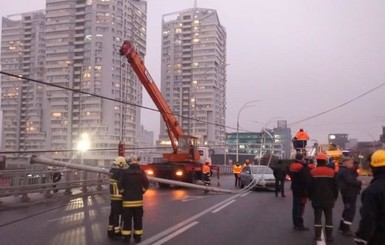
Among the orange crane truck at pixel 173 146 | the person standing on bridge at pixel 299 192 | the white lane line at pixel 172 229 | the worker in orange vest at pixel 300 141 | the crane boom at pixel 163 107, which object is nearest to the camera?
the white lane line at pixel 172 229

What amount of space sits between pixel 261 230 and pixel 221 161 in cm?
6143

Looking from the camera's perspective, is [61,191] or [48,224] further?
[61,191]

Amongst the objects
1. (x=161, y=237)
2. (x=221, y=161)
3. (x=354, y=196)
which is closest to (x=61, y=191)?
(x=161, y=237)

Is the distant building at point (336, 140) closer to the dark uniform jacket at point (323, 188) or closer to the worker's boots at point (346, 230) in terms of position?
the worker's boots at point (346, 230)

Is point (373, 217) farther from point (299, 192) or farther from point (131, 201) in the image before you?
point (299, 192)

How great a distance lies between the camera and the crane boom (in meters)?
24.0

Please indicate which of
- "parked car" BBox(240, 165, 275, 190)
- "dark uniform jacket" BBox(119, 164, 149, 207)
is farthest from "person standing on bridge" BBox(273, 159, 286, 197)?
"dark uniform jacket" BBox(119, 164, 149, 207)

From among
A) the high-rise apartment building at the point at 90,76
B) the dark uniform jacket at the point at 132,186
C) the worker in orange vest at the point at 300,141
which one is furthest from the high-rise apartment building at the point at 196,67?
the dark uniform jacket at the point at 132,186

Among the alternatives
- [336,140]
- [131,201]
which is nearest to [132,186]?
[131,201]

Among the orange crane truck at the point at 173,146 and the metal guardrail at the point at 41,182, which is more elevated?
the orange crane truck at the point at 173,146

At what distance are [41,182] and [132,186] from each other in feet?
35.1

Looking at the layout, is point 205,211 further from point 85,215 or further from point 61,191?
point 61,191

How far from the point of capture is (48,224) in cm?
1140

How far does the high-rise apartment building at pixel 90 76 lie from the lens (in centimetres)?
6950
